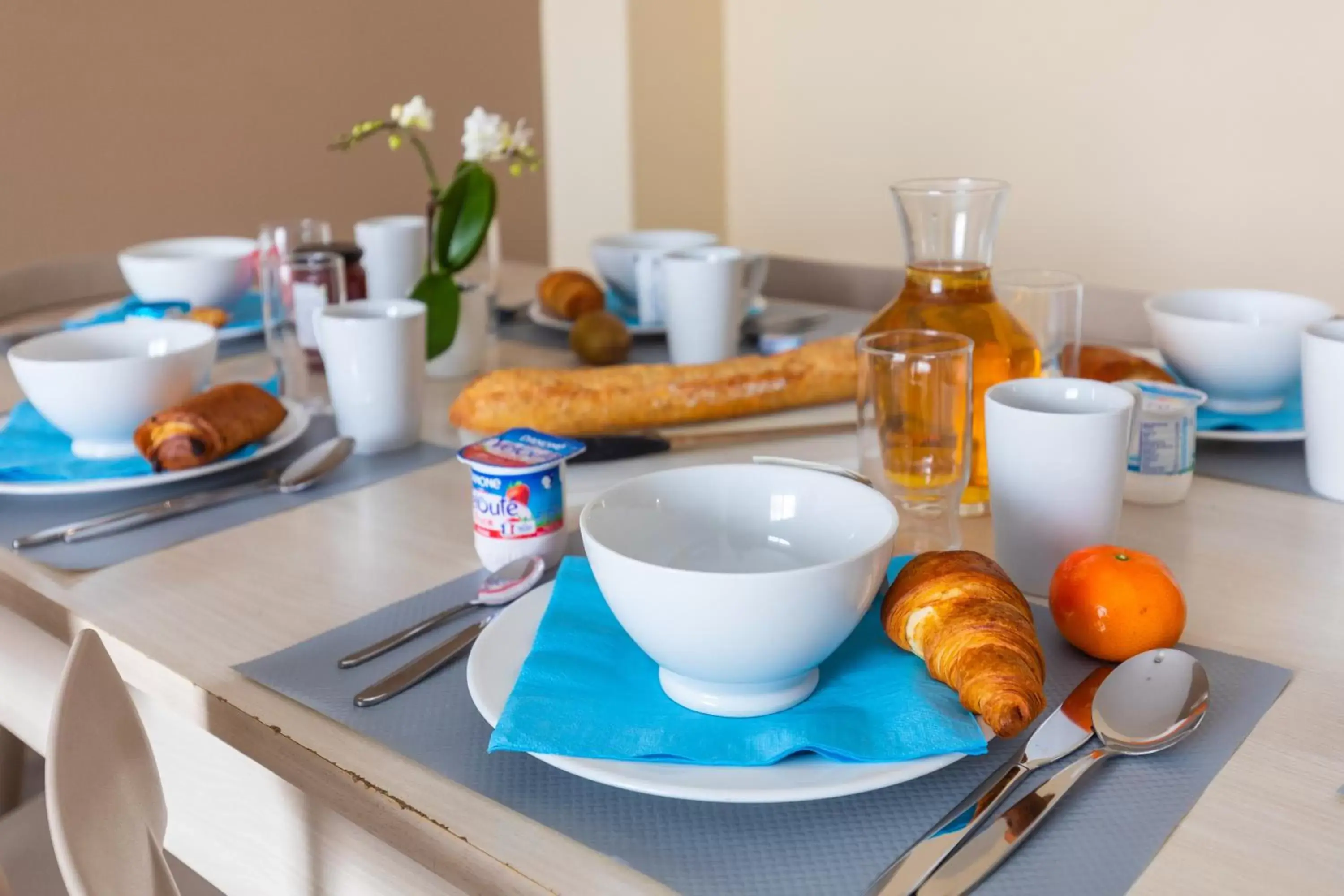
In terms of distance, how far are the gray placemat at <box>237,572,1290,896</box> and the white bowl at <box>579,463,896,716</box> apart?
67mm

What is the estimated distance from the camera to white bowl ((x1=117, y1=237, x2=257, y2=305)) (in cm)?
152

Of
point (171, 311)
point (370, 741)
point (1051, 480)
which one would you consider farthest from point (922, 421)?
point (171, 311)

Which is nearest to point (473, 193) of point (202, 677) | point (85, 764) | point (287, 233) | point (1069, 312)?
point (287, 233)

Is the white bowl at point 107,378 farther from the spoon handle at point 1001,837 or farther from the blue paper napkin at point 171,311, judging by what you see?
the spoon handle at point 1001,837

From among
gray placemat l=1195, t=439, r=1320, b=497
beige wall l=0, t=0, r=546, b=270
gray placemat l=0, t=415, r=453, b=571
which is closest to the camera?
gray placemat l=0, t=415, r=453, b=571

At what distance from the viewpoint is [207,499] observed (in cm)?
93

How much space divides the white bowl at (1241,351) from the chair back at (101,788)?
875 millimetres

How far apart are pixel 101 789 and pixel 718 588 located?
28 cm

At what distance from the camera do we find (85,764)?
507 mm

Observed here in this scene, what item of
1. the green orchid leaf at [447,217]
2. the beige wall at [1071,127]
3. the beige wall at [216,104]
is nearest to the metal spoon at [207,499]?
the green orchid leaf at [447,217]

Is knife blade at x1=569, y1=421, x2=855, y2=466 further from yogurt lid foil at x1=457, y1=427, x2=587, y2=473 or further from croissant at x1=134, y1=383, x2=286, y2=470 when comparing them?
croissant at x1=134, y1=383, x2=286, y2=470

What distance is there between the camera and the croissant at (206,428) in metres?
0.96

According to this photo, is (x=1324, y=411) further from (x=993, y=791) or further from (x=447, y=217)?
(x=447, y=217)

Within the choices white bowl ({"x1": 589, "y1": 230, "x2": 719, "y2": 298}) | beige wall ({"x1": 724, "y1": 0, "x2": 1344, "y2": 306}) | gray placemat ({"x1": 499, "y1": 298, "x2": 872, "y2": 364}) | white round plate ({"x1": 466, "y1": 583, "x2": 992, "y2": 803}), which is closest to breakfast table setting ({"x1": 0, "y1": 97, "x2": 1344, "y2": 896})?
white round plate ({"x1": 466, "y1": 583, "x2": 992, "y2": 803})
